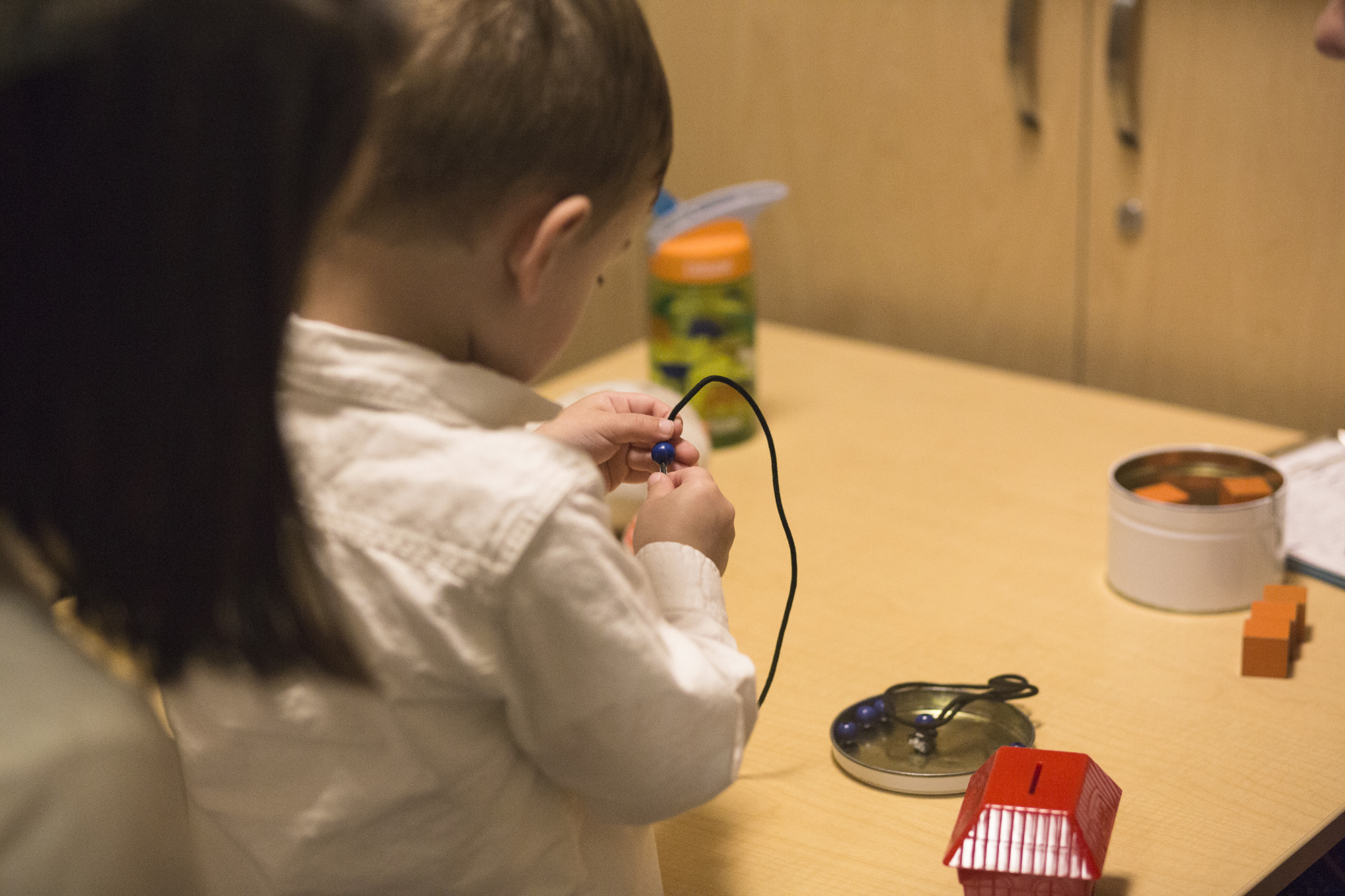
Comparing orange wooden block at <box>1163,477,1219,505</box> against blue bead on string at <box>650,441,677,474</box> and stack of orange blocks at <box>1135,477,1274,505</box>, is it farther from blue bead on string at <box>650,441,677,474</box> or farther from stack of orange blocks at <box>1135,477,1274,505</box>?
blue bead on string at <box>650,441,677,474</box>

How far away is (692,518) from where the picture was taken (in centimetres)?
71

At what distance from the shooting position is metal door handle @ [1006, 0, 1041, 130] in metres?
1.41

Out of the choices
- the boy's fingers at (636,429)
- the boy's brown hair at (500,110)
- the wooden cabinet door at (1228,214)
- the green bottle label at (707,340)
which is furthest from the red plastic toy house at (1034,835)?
the wooden cabinet door at (1228,214)

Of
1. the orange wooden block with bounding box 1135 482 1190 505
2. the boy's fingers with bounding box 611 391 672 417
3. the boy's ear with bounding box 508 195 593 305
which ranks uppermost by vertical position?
the boy's ear with bounding box 508 195 593 305

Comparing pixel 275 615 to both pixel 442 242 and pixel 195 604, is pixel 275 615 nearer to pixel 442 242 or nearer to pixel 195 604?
pixel 195 604

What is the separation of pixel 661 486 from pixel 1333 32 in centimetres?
68

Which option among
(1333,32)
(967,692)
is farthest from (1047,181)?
(967,692)

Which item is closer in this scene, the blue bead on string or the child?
the child

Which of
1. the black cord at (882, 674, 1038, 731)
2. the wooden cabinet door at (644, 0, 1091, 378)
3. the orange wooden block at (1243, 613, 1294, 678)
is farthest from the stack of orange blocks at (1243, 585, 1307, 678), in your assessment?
the wooden cabinet door at (644, 0, 1091, 378)

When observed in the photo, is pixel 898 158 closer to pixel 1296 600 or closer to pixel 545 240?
pixel 1296 600

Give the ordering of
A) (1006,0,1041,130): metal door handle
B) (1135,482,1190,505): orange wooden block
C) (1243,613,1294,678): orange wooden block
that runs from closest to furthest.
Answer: (1243,613,1294,678): orange wooden block → (1135,482,1190,505): orange wooden block → (1006,0,1041,130): metal door handle

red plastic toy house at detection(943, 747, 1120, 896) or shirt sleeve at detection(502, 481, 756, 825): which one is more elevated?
shirt sleeve at detection(502, 481, 756, 825)

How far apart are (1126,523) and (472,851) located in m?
0.56

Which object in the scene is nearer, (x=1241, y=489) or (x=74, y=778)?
(x=74, y=778)
